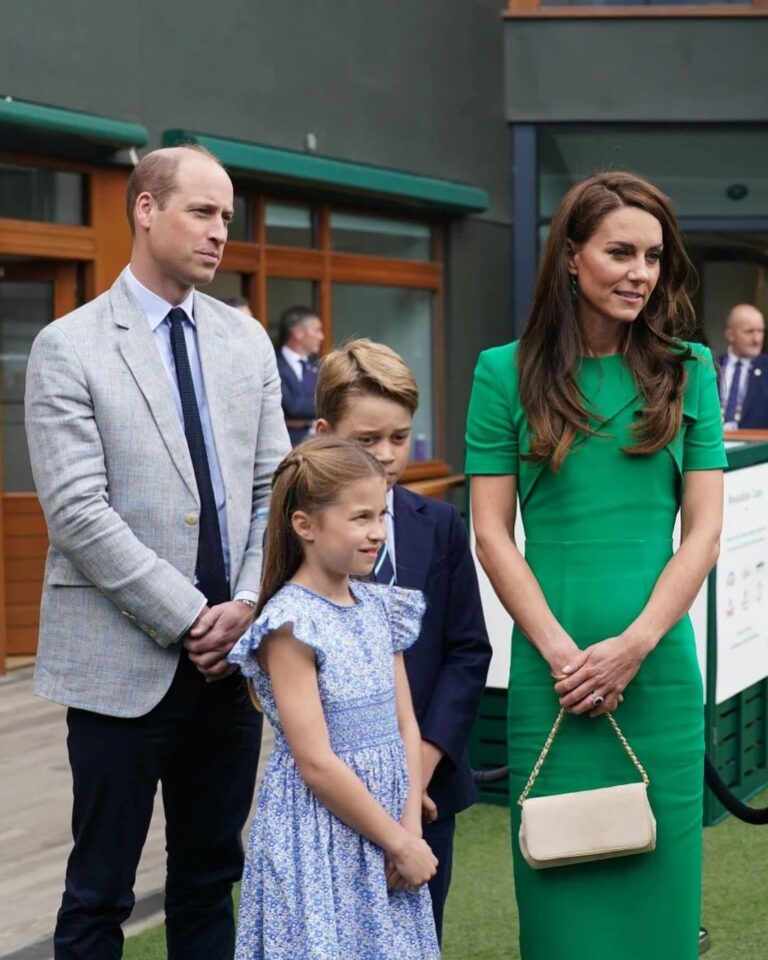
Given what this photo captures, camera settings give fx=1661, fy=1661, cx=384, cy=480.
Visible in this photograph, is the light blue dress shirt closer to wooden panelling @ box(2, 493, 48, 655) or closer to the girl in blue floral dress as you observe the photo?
the girl in blue floral dress

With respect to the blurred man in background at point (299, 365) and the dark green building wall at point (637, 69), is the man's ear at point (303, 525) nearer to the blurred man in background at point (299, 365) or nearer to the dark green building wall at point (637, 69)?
the blurred man in background at point (299, 365)

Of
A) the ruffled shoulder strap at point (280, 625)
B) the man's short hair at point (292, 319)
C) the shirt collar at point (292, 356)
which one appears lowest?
the ruffled shoulder strap at point (280, 625)

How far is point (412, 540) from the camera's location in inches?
129

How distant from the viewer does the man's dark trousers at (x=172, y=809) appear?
329 centimetres

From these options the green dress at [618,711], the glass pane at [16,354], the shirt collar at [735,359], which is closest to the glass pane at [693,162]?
the shirt collar at [735,359]

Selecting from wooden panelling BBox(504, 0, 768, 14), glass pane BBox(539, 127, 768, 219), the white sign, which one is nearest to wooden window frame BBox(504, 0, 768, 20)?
wooden panelling BBox(504, 0, 768, 14)

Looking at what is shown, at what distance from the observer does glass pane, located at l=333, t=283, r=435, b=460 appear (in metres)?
12.4

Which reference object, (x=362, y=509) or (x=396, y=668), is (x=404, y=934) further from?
(x=362, y=509)

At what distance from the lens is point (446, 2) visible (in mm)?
13039

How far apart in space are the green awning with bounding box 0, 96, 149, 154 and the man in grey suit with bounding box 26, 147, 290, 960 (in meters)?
5.05

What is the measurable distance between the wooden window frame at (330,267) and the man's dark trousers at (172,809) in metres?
7.15

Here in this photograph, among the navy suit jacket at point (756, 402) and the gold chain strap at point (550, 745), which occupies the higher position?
the navy suit jacket at point (756, 402)

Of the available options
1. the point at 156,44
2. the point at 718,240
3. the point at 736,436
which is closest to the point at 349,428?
the point at 736,436

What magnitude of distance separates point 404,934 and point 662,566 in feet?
2.74
